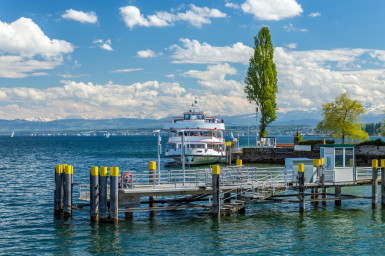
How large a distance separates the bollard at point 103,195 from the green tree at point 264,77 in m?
54.8

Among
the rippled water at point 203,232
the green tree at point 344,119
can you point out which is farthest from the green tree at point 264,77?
the rippled water at point 203,232

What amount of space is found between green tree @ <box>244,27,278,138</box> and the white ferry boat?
9.40 meters

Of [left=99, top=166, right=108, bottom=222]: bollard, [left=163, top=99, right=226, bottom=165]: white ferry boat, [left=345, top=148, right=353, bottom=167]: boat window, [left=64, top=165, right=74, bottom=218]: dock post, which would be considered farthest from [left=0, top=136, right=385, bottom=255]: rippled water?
[left=163, top=99, right=226, bottom=165]: white ferry boat

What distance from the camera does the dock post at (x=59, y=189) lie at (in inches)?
1116

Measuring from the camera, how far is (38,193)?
42344mm

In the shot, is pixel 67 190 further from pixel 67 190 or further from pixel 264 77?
pixel 264 77

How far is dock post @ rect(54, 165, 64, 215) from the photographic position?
93.0 feet

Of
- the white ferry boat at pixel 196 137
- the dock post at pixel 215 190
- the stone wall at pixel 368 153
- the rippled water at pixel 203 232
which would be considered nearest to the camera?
the rippled water at pixel 203 232

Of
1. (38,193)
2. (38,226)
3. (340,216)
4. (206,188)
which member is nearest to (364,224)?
(340,216)

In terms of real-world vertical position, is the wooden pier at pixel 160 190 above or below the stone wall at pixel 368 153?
below

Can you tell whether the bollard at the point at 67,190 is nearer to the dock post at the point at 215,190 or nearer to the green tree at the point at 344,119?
the dock post at the point at 215,190

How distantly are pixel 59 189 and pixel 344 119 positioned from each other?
52914 mm

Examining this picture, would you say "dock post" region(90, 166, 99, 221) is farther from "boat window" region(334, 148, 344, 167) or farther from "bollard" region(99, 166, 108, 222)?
"boat window" region(334, 148, 344, 167)

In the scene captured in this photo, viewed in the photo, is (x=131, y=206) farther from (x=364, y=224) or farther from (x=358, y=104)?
(x=358, y=104)
